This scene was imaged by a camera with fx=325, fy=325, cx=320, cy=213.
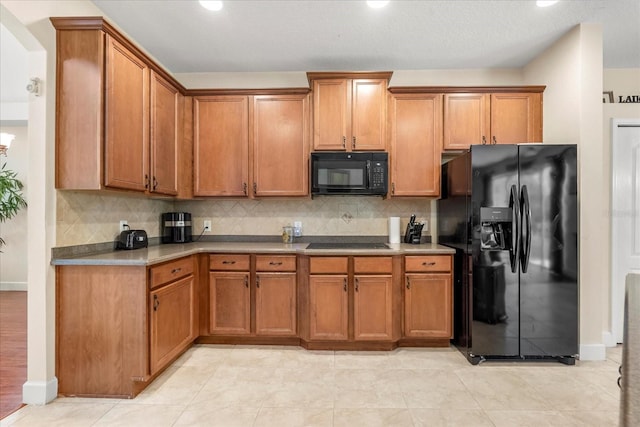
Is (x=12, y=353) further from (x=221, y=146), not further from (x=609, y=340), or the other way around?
(x=609, y=340)

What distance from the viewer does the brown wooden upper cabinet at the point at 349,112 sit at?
10.3 ft

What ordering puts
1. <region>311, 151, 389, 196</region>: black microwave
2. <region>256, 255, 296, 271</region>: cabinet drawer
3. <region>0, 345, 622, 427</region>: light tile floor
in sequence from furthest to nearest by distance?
<region>311, 151, 389, 196</region>: black microwave
<region>256, 255, 296, 271</region>: cabinet drawer
<region>0, 345, 622, 427</region>: light tile floor

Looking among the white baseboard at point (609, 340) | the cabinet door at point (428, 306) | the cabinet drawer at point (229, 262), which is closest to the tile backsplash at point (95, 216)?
the cabinet drawer at point (229, 262)

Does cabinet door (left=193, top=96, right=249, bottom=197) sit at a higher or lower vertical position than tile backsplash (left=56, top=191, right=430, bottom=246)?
higher

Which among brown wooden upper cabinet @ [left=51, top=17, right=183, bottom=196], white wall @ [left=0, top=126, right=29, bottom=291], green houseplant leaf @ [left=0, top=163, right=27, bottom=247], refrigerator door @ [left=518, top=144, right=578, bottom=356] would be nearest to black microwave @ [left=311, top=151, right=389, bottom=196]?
refrigerator door @ [left=518, top=144, right=578, bottom=356]

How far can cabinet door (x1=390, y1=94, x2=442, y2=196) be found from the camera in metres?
3.22

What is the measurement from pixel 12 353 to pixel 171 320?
1.53 meters

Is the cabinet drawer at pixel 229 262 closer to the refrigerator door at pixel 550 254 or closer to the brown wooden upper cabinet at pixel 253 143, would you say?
the brown wooden upper cabinet at pixel 253 143

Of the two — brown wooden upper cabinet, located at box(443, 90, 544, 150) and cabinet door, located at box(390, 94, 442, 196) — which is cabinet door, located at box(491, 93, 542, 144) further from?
cabinet door, located at box(390, 94, 442, 196)

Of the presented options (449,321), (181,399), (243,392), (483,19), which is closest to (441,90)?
(483,19)

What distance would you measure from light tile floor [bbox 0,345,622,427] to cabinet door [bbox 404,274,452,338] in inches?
8.3

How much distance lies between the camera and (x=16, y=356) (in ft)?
8.86

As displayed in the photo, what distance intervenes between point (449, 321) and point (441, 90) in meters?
2.21

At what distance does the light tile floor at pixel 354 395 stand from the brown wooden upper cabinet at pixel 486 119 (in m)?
2.04
